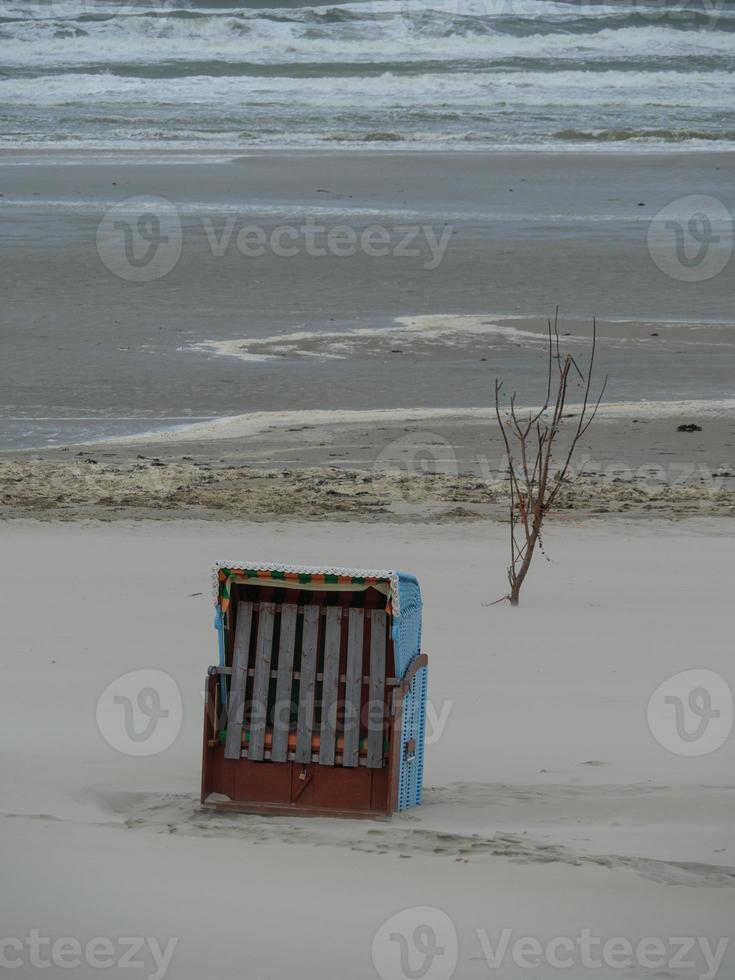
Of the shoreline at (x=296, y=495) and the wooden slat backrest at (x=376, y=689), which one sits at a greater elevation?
the shoreline at (x=296, y=495)

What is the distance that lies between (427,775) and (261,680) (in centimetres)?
106

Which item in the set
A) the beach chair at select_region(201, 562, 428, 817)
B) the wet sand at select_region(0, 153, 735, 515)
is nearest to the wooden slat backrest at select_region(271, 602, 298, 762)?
the beach chair at select_region(201, 562, 428, 817)

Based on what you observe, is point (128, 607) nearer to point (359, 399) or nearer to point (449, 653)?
point (449, 653)

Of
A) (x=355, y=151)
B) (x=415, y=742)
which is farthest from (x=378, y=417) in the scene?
(x=355, y=151)

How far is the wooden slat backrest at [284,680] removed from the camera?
16.7 ft

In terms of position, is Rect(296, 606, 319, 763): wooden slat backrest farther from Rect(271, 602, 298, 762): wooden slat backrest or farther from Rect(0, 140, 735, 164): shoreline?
Rect(0, 140, 735, 164): shoreline

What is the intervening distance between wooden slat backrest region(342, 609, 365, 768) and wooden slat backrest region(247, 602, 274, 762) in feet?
0.92

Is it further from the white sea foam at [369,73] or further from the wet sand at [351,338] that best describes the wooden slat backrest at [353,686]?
the white sea foam at [369,73]

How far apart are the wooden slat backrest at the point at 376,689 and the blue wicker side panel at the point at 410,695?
7 centimetres

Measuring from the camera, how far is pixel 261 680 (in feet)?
16.8

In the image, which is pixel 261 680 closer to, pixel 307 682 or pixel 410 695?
pixel 307 682

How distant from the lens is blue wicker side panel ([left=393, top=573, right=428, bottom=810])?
506cm

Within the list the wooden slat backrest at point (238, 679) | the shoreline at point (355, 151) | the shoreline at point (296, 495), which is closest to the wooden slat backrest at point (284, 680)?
the wooden slat backrest at point (238, 679)

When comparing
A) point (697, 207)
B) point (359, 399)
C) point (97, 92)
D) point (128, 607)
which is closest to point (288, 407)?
point (359, 399)
